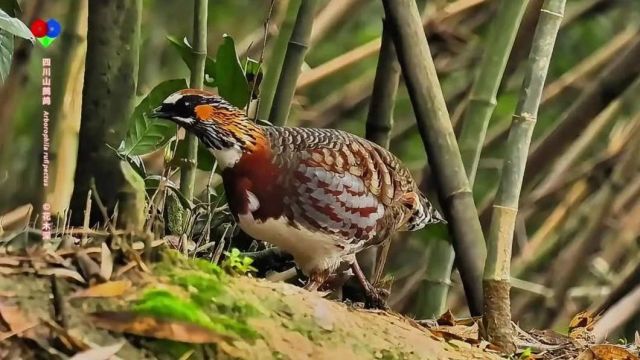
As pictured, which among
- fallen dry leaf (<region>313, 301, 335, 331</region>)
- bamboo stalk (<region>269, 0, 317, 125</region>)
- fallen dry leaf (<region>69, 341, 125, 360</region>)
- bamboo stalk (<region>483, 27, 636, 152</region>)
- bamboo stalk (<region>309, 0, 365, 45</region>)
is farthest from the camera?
bamboo stalk (<region>483, 27, 636, 152</region>)

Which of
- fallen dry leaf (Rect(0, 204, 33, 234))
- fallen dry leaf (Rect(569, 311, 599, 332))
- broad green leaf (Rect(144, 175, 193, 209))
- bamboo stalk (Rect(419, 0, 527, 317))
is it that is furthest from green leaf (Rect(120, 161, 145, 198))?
fallen dry leaf (Rect(569, 311, 599, 332))

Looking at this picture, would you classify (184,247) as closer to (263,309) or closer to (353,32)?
(263,309)

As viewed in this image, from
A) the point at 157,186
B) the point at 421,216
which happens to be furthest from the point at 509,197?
the point at 157,186

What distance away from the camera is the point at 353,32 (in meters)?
1.72

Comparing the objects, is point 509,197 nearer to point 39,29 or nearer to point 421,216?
point 421,216

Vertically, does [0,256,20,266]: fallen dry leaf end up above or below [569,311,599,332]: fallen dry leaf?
above

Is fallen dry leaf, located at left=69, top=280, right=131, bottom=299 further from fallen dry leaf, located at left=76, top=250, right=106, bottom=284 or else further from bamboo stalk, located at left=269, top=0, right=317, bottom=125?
bamboo stalk, located at left=269, top=0, right=317, bottom=125

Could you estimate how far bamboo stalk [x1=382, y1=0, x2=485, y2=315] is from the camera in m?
1.28

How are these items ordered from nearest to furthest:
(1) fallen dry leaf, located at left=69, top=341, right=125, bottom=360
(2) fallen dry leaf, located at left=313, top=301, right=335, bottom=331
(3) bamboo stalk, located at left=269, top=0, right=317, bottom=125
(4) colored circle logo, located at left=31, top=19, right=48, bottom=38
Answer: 1. (1) fallen dry leaf, located at left=69, top=341, right=125, bottom=360
2. (2) fallen dry leaf, located at left=313, top=301, right=335, bottom=331
3. (4) colored circle logo, located at left=31, top=19, right=48, bottom=38
4. (3) bamboo stalk, located at left=269, top=0, right=317, bottom=125

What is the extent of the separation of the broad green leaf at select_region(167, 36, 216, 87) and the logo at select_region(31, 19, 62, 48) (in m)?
0.16

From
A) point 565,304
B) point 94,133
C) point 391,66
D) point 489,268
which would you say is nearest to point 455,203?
point 489,268

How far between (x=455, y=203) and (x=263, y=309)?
18.1 inches

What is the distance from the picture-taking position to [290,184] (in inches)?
44.8

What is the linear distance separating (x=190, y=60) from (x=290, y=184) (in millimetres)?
310
